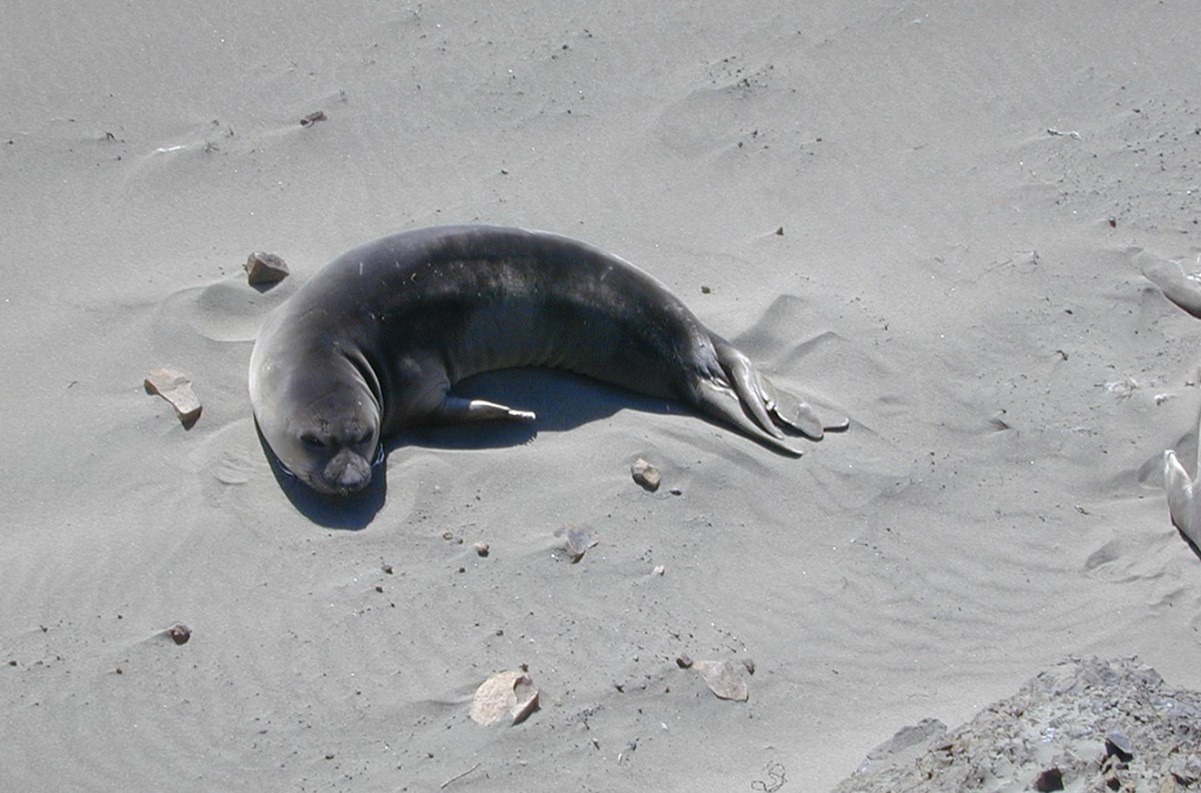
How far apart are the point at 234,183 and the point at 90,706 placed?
3092 mm

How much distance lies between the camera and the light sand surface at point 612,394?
3844mm

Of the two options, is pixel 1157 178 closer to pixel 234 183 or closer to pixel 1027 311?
pixel 1027 311

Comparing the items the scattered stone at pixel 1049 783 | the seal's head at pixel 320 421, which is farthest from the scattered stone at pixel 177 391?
the scattered stone at pixel 1049 783

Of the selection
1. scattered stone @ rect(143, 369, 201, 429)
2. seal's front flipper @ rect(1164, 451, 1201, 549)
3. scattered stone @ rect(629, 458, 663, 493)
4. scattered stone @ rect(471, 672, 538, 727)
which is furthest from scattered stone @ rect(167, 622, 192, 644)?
seal's front flipper @ rect(1164, 451, 1201, 549)

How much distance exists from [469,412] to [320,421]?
0.63 meters

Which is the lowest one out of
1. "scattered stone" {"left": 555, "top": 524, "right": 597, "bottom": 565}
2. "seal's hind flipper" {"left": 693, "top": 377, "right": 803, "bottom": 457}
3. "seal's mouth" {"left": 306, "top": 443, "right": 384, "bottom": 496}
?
"seal's hind flipper" {"left": 693, "top": 377, "right": 803, "bottom": 457}

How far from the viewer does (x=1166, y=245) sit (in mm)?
6578

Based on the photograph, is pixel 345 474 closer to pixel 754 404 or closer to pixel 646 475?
pixel 646 475

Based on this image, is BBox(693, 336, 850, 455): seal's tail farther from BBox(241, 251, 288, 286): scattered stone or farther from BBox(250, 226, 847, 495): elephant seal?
BBox(241, 251, 288, 286): scattered stone

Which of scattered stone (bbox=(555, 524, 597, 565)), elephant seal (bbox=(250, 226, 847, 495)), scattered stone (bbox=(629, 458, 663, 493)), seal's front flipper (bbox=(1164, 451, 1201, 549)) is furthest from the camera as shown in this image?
seal's front flipper (bbox=(1164, 451, 1201, 549))

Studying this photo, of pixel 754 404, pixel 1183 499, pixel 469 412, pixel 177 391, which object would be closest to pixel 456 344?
pixel 469 412

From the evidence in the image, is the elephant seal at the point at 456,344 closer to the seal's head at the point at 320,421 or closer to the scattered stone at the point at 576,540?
the seal's head at the point at 320,421

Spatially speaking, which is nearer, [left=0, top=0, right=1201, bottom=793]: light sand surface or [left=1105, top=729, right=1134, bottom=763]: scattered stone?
[left=1105, top=729, right=1134, bottom=763]: scattered stone

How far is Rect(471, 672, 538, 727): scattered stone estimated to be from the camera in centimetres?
377
